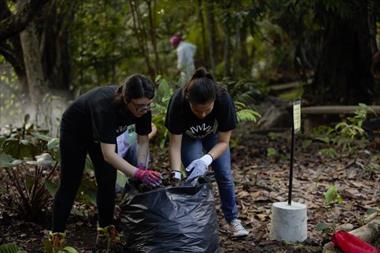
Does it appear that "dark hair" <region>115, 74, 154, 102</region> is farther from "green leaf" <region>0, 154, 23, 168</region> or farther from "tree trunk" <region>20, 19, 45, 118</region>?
"tree trunk" <region>20, 19, 45, 118</region>

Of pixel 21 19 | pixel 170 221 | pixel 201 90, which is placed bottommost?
pixel 170 221

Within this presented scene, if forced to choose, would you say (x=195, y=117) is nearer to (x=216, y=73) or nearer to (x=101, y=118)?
(x=101, y=118)

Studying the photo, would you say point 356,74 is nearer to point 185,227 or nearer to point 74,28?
point 74,28

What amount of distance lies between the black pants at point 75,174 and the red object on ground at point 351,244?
4.53 feet

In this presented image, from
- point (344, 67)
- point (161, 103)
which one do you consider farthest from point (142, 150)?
point (344, 67)

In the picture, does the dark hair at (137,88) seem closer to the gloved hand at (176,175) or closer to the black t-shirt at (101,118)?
the black t-shirt at (101,118)

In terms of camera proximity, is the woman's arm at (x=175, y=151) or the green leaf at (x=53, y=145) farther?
the green leaf at (x=53, y=145)

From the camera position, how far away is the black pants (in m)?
3.41

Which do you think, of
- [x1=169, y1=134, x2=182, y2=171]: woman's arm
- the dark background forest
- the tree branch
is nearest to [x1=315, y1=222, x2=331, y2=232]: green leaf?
the dark background forest

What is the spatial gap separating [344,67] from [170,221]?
207 inches

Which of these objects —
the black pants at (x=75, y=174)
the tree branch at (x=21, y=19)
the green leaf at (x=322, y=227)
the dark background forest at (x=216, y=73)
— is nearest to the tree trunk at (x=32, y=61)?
the dark background forest at (x=216, y=73)

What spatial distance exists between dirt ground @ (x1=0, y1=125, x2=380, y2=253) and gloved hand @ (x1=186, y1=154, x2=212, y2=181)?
0.59m

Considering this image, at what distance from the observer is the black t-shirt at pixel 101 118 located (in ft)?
10.4

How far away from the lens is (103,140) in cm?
316
